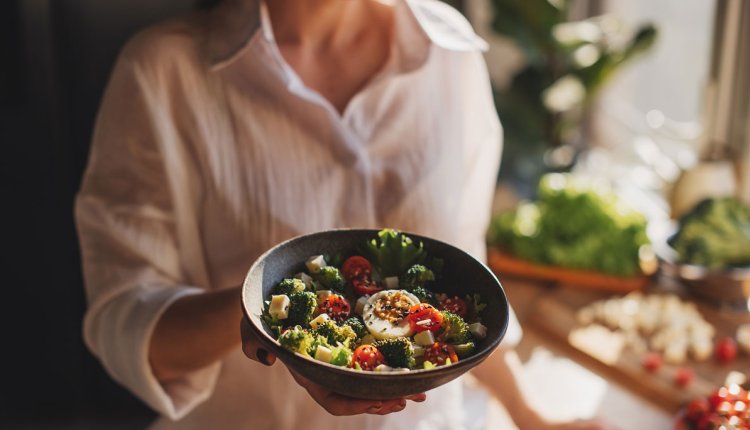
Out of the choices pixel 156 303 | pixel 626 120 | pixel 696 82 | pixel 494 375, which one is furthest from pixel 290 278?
pixel 626 120

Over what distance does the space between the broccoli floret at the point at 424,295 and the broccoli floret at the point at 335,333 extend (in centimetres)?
11

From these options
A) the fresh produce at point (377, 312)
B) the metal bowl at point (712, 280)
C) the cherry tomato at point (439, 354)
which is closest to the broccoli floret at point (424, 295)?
the fresh produce at point (377, 312)

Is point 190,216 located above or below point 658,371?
above

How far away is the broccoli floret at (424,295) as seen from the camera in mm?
1021

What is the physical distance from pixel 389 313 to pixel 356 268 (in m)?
0.13

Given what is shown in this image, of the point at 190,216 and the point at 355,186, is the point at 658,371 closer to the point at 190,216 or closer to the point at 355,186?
the point at 355,186

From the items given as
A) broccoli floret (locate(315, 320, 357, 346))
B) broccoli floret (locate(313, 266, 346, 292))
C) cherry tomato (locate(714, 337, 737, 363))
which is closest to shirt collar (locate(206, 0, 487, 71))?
broccoli floret (locate(313, 266, 346, 292))

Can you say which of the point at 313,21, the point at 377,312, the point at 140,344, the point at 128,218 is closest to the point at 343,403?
the point at 377,312

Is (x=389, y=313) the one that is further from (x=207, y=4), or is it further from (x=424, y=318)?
(x=207, y=4)

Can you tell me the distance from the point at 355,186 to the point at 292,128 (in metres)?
0.15

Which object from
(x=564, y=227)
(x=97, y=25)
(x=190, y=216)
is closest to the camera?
(x=190, y=216)

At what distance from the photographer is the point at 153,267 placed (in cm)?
136

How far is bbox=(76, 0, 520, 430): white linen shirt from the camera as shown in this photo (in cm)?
135

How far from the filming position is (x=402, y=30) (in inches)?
59.1
